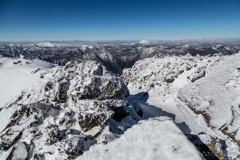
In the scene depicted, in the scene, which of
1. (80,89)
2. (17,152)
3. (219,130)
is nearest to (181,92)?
(219,130)

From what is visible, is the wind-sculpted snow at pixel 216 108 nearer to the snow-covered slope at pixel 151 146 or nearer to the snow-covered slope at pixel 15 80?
the snow-covered slope at pixel 151 146

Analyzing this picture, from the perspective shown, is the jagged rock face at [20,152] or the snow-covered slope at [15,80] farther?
the snow-covered slope at [15,80]

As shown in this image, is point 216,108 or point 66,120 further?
point 216,108

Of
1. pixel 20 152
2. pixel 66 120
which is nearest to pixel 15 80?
pixel 66 120

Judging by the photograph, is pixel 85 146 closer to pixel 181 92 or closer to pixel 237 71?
pixel 181 92

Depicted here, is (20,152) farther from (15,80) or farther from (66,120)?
(15,80)

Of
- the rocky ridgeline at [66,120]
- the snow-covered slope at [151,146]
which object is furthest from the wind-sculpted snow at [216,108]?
the rocky ridgeline at [66,120]
